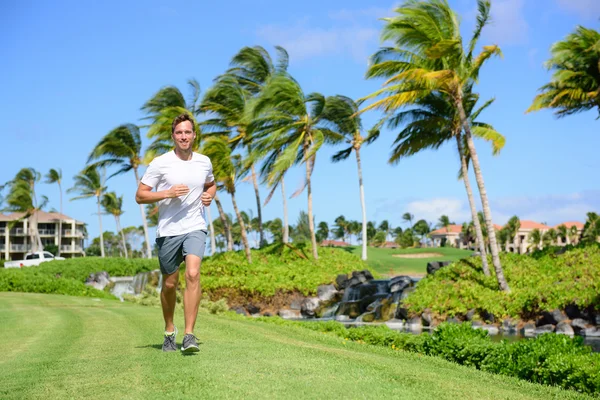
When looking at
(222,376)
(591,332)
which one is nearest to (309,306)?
(591,332)

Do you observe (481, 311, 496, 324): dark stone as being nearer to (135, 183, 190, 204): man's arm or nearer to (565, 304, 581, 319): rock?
(565, 304, 581, 319): rock

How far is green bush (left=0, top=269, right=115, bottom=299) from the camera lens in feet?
87.9

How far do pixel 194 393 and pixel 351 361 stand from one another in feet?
6.63

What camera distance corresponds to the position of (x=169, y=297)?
6.17 m

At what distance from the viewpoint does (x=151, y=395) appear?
425 centimetres

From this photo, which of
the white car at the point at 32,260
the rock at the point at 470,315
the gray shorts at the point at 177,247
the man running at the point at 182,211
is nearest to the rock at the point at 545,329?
the rock at the point at 470,315

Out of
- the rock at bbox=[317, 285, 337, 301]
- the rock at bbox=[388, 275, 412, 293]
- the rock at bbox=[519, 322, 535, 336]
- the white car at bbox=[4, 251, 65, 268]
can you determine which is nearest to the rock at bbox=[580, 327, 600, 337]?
the rock at bbox=[519, 322, 535, 336]

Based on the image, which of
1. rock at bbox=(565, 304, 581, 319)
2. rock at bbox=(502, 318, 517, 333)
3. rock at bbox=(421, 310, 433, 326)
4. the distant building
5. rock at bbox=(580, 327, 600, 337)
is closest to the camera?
rock at bbox=(580, 327, 600, 337)

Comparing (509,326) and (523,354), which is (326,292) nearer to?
(509,326)

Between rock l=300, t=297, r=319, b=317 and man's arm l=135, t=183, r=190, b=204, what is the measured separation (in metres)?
22.3

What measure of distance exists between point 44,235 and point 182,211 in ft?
305

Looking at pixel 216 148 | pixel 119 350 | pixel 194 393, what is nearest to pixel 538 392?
pixel 194 393

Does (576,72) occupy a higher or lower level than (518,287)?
higher

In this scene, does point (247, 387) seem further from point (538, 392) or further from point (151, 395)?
point (538, 392)
